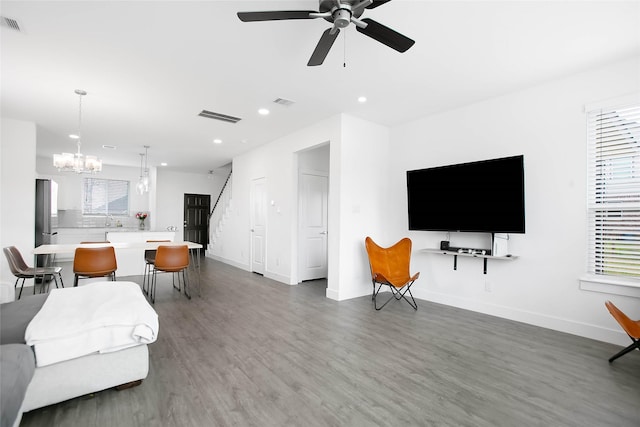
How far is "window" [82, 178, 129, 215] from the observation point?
9.16 m

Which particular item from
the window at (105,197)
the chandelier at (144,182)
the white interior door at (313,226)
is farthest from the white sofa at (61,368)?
the window at (105,197)

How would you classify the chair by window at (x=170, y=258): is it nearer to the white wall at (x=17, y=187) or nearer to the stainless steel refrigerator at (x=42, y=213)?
the white wall at (x=17, y=187)

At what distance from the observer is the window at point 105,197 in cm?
916

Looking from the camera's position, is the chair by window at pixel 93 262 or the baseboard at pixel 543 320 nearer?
the baseboard at pixel 543 320

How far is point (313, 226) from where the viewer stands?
6258 millimetres

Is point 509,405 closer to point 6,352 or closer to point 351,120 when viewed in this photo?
point 6,352

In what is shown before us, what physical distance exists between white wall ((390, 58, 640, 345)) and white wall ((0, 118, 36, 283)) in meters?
6.96


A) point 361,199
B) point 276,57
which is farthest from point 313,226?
point 276,57

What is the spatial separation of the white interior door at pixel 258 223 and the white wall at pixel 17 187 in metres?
3.89

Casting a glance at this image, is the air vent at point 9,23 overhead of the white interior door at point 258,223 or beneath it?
overhead

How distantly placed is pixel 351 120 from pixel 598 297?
3.82 m

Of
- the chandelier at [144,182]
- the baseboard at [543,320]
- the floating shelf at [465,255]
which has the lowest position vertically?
the baseboard at [543,320]

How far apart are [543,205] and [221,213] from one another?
26.1 ft

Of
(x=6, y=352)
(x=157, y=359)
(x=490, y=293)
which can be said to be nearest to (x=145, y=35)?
(x=6, y=352)
